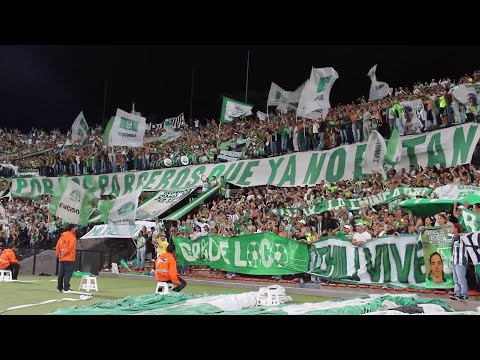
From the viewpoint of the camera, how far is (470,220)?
1025cm

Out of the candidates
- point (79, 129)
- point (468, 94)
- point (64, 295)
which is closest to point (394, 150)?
point (468, 94)

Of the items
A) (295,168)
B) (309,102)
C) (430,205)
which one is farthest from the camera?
(295,168)

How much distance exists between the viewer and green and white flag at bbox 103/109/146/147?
74.7ft

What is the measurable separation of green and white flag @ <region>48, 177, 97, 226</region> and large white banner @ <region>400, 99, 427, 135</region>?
429 inches

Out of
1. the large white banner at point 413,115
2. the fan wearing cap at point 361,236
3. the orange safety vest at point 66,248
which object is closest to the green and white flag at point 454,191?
the fan wearing cap at point 361,236

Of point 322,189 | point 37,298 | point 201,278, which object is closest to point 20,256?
point 201,278

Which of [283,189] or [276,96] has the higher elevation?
[276,96]

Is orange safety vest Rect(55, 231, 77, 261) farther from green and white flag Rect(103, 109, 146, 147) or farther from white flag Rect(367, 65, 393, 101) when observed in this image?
white flag Rect(367, 65, 393, 101)

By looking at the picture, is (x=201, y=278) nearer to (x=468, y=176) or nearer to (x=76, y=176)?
(x=468, y=176)

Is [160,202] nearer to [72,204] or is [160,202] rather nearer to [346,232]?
[72,204]

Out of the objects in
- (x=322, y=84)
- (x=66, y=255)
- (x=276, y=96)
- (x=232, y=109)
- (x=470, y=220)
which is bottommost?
(x=66, y=255)

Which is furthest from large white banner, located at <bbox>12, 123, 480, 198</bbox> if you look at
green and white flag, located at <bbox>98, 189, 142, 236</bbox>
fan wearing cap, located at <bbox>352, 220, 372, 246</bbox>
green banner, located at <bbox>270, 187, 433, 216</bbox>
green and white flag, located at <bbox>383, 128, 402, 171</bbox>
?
green and white flag, located at <bbox>98, 189, 142, 236</bbox>

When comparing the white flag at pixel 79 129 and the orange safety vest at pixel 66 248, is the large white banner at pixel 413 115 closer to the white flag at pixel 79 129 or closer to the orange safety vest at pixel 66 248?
the orange safety vest at pixel 66 248

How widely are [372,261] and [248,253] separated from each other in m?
4.27
